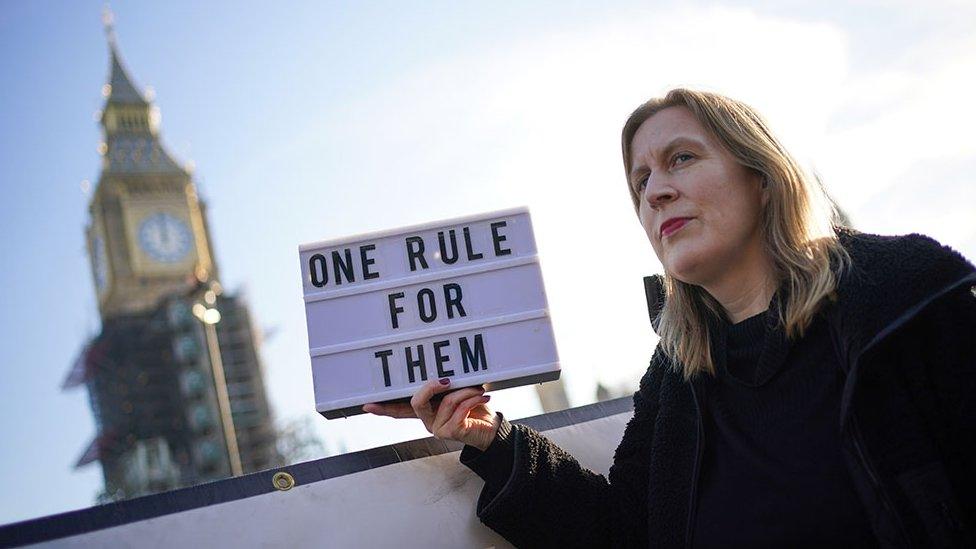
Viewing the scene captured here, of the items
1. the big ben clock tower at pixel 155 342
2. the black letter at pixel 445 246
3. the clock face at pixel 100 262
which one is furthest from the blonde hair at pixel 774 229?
the clock face at pixel 100 262

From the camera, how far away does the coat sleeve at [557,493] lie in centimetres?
271

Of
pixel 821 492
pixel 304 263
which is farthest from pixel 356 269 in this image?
pixel 821 492

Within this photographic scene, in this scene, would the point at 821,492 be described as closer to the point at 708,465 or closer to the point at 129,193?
the point at 708,465

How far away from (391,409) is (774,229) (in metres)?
1.10

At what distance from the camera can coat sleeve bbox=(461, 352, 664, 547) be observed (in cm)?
271

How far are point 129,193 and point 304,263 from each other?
288ft

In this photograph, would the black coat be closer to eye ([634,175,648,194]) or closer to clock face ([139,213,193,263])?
eye ([634,175,648,194])

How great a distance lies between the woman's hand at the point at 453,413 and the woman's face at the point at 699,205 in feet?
2.02

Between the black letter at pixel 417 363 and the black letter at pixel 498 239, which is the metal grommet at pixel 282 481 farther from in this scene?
the black letter at pixel 498 239

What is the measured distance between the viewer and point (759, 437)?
2408 millimetres

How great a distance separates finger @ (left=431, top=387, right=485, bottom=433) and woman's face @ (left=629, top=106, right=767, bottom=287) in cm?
61

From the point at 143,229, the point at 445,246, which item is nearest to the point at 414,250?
the point at 445,246

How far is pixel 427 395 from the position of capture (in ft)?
8.79

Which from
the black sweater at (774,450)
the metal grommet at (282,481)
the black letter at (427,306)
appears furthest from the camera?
the black letter at (427,306)
